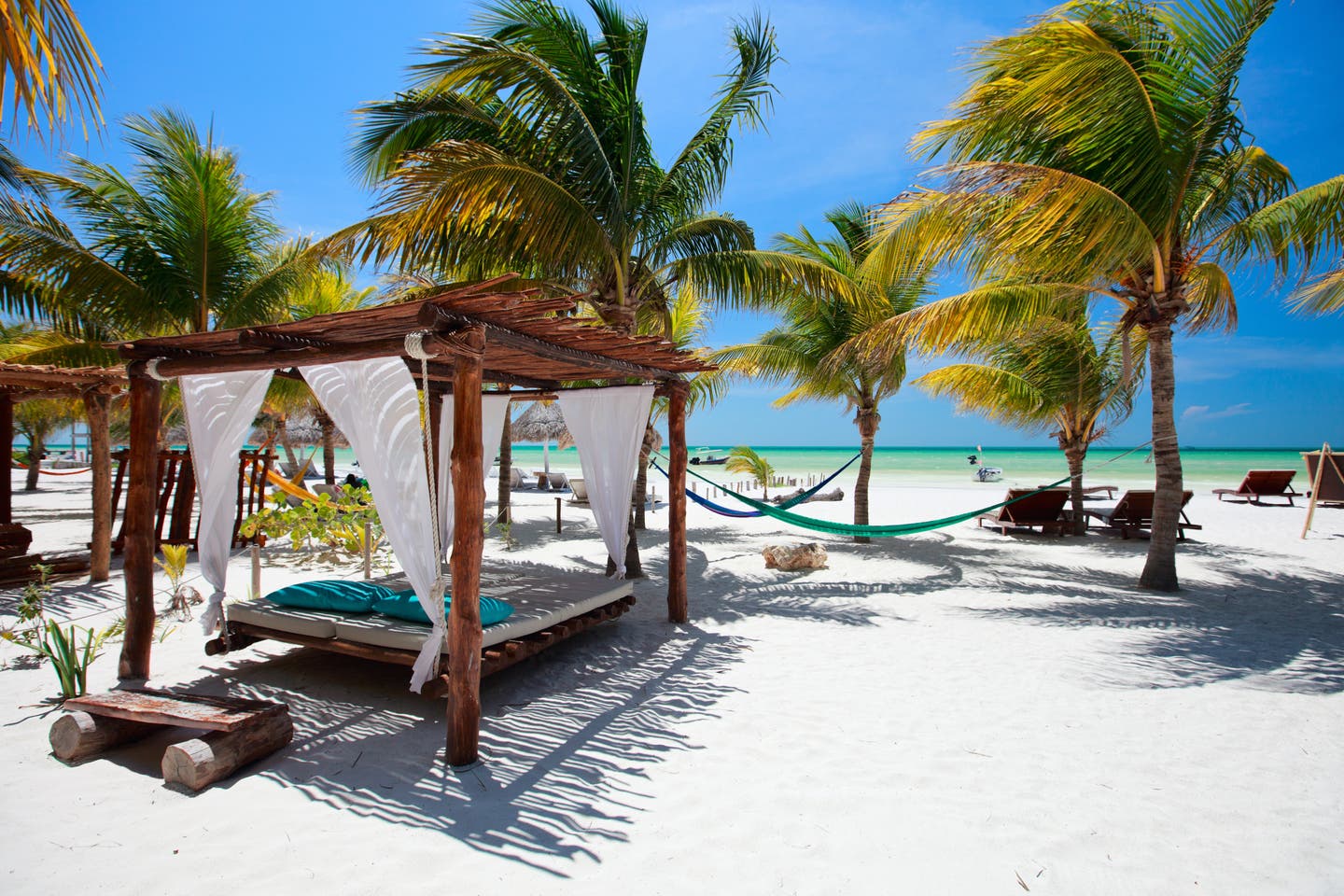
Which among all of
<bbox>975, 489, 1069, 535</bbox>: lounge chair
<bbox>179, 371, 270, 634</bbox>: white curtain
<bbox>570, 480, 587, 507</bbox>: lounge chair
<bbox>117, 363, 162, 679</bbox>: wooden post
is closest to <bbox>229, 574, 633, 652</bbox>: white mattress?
<bbox>179, 371, 270, 634</bbox>: white curtain

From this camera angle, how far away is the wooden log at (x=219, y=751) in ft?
Result: 7.50

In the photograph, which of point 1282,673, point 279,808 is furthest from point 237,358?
point 1282,673

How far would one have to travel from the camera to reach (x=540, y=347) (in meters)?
3.30

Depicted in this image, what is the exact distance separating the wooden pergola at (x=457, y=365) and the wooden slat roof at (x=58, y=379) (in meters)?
2.14

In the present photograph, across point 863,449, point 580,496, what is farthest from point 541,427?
point 863,449

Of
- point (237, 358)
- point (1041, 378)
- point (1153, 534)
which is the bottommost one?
point (1153, 534)

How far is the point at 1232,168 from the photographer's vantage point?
513 cm

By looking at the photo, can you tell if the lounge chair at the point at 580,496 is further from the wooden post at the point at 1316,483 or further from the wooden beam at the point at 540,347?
the wooden post at the point at 1316,483

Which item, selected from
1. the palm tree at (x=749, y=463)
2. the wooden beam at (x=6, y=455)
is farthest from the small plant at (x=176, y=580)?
the palm tree at (x=749, y=463)

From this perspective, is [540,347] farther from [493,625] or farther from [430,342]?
[493,625]

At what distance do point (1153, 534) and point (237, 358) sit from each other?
6927 mm

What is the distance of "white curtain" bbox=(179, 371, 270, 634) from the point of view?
343 cm

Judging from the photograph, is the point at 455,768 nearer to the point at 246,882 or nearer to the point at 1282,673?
the point at 246,882

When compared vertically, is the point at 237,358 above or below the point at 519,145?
below
